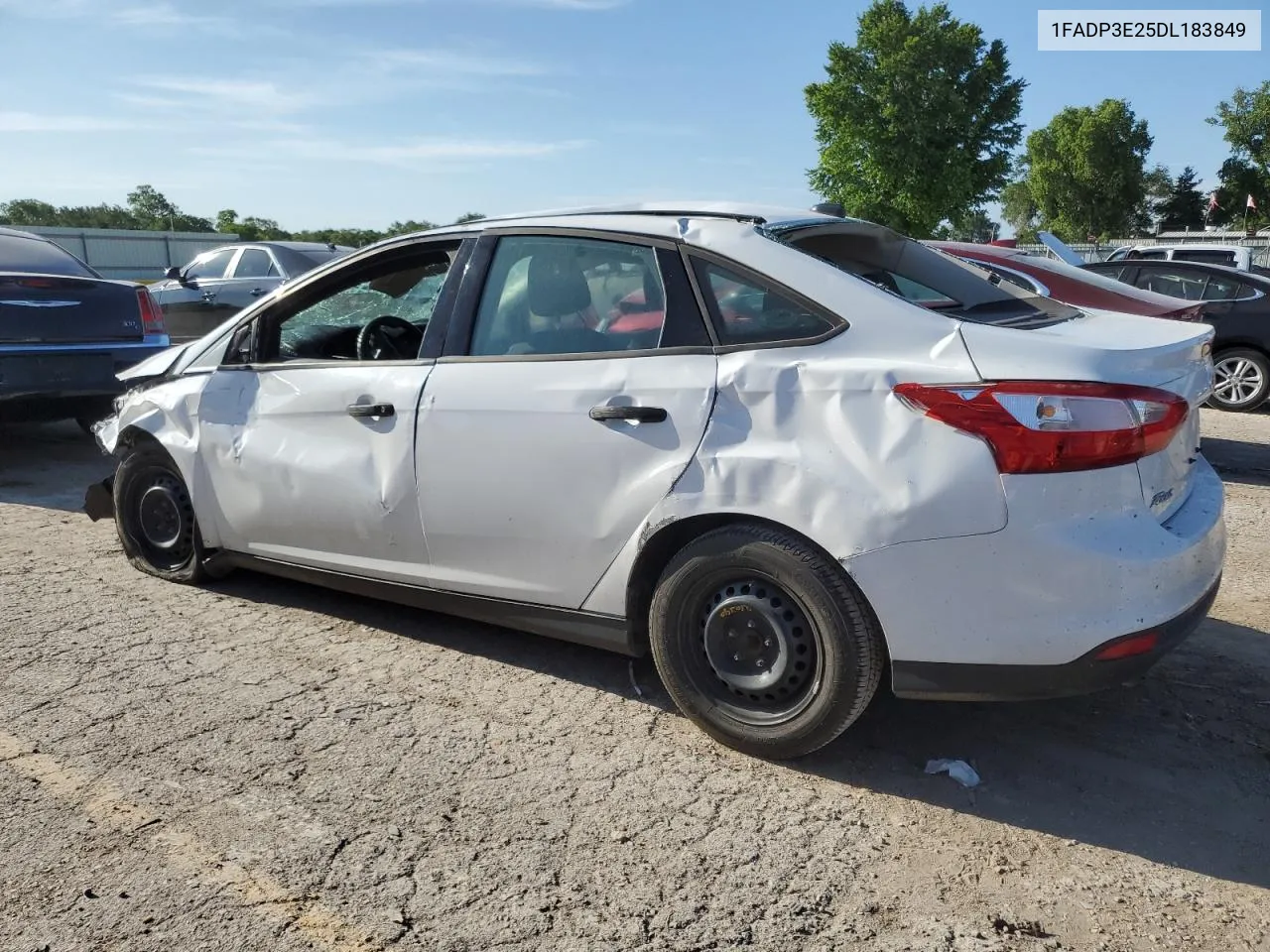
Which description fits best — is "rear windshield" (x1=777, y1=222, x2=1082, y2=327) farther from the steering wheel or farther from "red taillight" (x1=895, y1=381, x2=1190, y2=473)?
the steering wheel

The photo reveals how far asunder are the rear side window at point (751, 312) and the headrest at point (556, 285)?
0.45 meters

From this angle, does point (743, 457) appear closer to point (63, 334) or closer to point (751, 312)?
point (751, 312)

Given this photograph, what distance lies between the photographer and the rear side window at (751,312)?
3.11 metres

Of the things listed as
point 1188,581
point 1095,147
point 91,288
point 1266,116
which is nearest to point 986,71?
point 1266,116

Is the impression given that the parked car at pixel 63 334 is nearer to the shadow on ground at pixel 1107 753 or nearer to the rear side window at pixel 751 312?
the shadow on ground at pixel 1107 753

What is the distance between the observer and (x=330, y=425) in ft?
13.3

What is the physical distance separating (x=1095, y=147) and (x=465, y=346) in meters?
64.5

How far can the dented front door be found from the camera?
386 cm

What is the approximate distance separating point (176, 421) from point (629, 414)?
2397mm

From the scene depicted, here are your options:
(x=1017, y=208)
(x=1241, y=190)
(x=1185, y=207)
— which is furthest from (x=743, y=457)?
(x=1017, y=208)

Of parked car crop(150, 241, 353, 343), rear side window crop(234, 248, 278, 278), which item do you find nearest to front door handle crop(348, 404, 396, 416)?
parked car crop(150, 241, 353, 343)

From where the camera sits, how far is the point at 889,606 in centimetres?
287

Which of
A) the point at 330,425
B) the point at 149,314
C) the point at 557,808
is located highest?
the point at 149,314

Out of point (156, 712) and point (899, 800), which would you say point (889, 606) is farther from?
point (156, 712)
